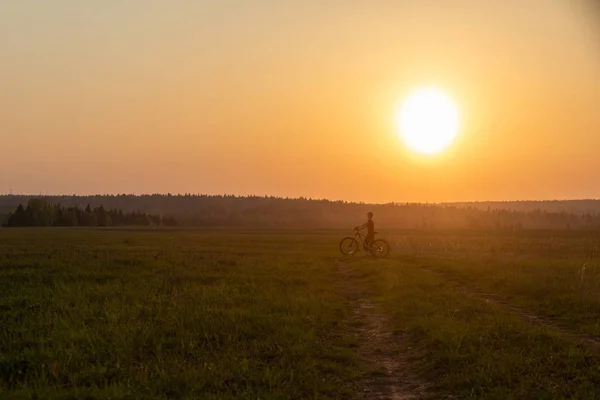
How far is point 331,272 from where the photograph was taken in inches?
1198

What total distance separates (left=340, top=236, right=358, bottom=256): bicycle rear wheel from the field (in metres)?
16.1

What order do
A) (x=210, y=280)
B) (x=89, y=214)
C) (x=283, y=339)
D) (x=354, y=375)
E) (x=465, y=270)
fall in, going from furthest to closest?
(x=89, y=214) < (x=465, y=270) < (x=210, y=280) < (x=283, y=339) < (x=354, y=375)

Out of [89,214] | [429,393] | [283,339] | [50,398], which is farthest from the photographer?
[89,214]

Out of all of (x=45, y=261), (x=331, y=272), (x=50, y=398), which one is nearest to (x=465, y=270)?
(x=331, y=272)

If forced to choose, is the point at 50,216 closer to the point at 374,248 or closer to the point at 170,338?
the point at 374,248

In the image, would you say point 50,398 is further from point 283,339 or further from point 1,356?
point 283,339

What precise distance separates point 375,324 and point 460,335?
347 cm

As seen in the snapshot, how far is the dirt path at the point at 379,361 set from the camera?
416 inches

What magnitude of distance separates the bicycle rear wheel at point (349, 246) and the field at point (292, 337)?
16.1m

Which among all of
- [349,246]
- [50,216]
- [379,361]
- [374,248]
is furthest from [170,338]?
[50,216]

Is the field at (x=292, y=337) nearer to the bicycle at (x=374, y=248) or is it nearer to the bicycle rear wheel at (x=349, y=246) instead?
the bicycle at (x=374, y=248)

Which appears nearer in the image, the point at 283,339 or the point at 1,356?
the point at 1,356

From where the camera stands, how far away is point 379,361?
12.7 metres

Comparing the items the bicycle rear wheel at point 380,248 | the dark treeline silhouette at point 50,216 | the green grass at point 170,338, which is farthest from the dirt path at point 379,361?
the dark treeline silhouette at point 50,216
